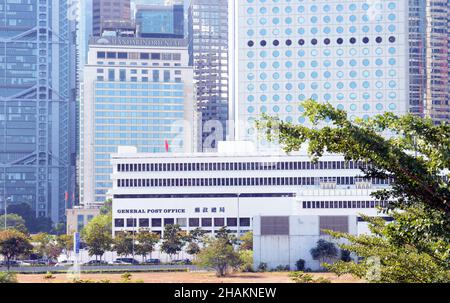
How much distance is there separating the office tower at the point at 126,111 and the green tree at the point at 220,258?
56106mm

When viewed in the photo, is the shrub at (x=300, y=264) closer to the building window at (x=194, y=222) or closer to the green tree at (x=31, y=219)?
the building window at (x=194, y=222)

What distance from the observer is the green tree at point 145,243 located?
5565 cm

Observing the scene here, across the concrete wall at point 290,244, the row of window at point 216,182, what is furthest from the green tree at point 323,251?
the row of window at point 216,182

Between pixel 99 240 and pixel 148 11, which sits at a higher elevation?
pixel 148 11

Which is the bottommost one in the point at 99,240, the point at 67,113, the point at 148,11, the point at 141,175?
the point at 99,240

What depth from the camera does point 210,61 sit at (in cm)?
12538

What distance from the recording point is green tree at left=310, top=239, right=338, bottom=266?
47616 millimetres

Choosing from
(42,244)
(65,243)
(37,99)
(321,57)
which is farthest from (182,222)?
(37,99)

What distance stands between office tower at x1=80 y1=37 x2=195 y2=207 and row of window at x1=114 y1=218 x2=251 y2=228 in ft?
131

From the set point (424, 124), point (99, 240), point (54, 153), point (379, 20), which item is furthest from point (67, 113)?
point (424, 124)

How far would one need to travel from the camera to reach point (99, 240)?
182 ft
